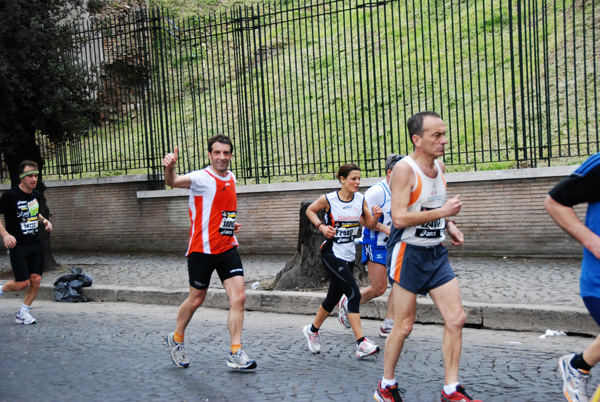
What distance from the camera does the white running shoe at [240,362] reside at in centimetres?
546

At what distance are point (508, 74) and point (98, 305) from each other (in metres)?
10.1

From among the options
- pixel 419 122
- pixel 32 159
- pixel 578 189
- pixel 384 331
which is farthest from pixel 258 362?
pixel 32 159

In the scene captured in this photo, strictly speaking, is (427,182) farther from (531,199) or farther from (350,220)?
(531,199)

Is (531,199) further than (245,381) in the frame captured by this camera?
Yes

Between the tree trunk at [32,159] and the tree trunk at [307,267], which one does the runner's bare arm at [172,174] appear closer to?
the tree trunk at [307,267]

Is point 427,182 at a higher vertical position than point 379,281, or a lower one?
higher

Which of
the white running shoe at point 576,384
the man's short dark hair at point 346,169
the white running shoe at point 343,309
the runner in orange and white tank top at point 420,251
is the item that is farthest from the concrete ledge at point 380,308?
the white running shoe at point 576,384

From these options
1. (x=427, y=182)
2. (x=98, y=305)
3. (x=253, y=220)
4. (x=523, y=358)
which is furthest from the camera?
(x=253, y=220)

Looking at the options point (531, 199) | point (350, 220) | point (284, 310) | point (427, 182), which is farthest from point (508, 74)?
point (427, 182)

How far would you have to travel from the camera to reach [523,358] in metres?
5.69

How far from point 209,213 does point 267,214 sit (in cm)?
680

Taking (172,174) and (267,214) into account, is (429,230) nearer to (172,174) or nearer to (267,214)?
(172,174)

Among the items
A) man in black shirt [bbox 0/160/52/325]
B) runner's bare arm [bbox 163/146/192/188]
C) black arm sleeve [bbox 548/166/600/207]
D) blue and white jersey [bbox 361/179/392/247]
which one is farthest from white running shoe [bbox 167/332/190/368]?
black arm sleeve [bbox 548/166/600/207]

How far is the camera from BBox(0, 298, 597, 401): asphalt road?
4.92 meters
